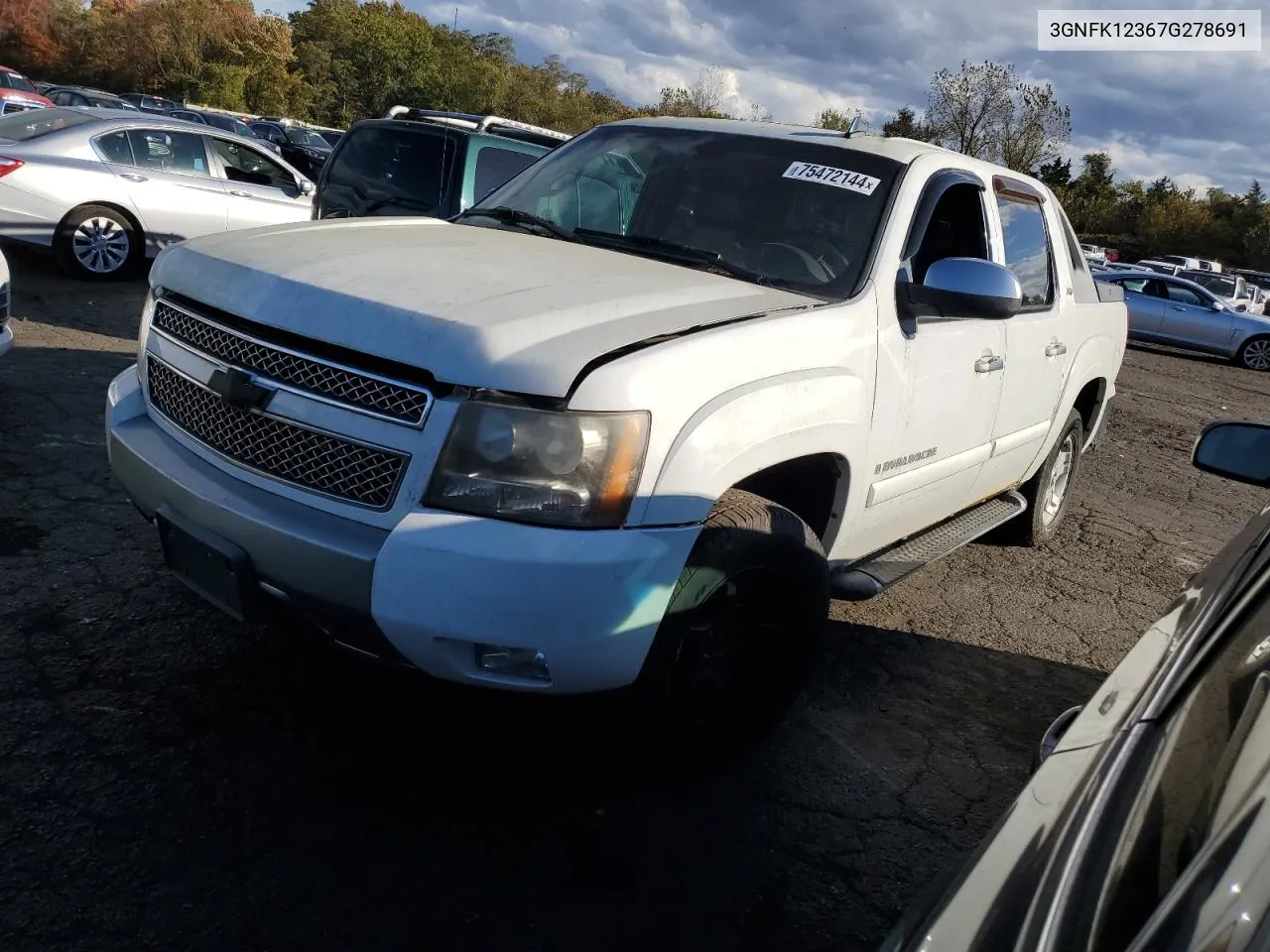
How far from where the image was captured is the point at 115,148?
8.99 meters

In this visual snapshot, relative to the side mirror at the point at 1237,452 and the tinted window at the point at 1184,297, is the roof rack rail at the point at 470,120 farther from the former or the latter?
the tinted window at the point at 1184,297

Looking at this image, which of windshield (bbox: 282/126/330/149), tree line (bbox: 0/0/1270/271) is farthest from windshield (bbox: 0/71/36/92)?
tree line (bbox: 0/0/1270/271)

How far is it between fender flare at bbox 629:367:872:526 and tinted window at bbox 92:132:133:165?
8.07m

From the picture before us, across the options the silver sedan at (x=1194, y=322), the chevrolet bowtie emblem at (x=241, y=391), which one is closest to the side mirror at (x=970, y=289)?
the chevrolet bowtie emblem at (x=241, y=391)

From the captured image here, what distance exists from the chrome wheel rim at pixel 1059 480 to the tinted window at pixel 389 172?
4.48 metres

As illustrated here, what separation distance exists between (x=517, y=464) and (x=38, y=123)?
28.8 ft

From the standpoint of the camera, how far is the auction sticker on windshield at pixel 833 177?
11.8ft

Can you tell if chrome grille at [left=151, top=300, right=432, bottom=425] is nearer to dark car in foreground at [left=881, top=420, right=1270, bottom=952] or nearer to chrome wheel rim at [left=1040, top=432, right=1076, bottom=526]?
dark car in foreground at [left=881, top=420, right=1270, bottom=952]

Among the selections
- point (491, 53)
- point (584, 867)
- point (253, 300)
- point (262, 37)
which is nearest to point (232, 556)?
point (253, 300)

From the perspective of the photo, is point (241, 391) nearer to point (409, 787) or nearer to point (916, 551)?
point (409, 787)

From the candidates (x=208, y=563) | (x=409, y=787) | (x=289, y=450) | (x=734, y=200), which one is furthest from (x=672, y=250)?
(x=409, y=787)

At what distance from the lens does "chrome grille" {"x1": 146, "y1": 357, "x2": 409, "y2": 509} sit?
8.01 feet

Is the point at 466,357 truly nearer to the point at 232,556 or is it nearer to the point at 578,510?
the point at 578,510

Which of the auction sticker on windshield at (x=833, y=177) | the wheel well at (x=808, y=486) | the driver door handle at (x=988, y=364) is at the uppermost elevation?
the auction sticker on windshield at (x=833, y=177)
